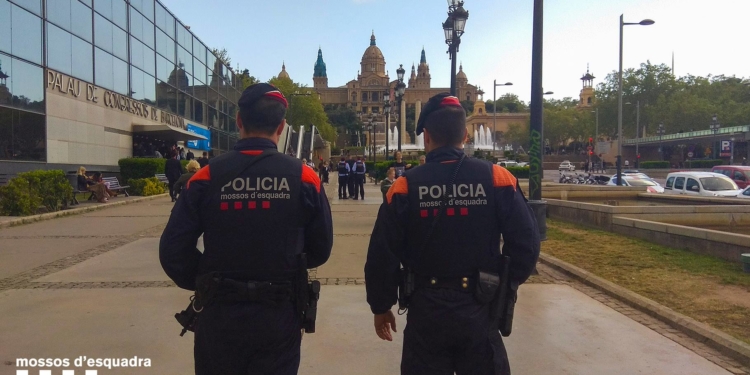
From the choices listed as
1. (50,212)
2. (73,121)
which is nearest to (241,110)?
(50,212)

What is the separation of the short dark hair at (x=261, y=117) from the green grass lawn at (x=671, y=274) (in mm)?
4734

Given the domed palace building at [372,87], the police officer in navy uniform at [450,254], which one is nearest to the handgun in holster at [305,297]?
the police officer in navy uniform at [450,254]

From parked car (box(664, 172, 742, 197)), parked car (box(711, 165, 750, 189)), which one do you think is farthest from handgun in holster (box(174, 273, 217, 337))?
parked car (box(711, 165, 750, 189))

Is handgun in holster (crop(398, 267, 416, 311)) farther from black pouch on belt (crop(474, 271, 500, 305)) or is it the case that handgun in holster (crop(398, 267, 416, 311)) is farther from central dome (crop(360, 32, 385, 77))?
central dome (crop(360, 32, 385, 77))

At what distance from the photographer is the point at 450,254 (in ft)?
9.40

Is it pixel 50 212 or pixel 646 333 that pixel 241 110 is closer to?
pixel 646 333

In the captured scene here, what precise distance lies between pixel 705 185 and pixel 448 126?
743 inches

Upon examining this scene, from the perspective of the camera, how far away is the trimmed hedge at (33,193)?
551 inches

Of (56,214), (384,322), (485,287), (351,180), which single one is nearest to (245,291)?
(384,322)

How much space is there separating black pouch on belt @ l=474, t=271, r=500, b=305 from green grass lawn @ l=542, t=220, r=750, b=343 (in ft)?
12.1

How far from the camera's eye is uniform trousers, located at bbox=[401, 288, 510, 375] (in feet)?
9.13

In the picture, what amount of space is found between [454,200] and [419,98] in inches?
6790

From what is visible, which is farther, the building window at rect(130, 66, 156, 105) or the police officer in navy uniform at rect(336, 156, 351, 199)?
the building window at rect(130, 66, 156, 105)

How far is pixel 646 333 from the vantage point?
5527 millimetres
